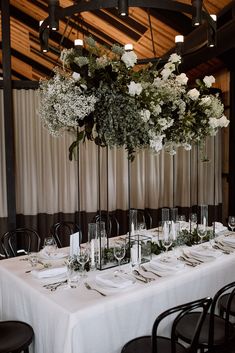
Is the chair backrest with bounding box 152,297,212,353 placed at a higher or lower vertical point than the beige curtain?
lower

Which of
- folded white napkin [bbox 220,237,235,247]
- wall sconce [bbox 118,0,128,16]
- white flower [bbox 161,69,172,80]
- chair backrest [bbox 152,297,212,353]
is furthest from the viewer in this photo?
folded white napkin [bbox 220,237,235,247]

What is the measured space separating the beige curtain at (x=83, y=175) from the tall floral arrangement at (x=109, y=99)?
6.55 ft

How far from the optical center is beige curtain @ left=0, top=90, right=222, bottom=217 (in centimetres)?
515

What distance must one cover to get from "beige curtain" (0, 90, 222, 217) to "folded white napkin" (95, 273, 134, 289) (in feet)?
7.28

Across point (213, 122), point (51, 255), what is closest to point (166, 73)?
point (213, 122)

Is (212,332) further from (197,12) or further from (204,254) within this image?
(197,12)

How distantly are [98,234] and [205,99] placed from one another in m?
1.49

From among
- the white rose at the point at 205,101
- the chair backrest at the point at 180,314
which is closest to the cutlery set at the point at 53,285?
the chair backrest at the point at 180,314

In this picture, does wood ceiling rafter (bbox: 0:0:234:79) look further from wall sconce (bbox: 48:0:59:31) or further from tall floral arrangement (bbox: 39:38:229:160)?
wall sconce (bbox: 48:0:59:31)

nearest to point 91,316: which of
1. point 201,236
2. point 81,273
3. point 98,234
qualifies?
point 81,273

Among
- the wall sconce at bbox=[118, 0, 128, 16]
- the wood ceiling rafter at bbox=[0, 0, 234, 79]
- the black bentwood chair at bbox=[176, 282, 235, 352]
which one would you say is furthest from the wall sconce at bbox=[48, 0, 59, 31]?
the wood ceiling rafter at bbox=[0, 0, 234, 79]

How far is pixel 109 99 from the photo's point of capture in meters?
2.44

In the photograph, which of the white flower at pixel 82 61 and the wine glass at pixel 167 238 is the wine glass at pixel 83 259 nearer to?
the wine glass at pixel 167 238

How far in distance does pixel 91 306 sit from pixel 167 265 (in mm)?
839
